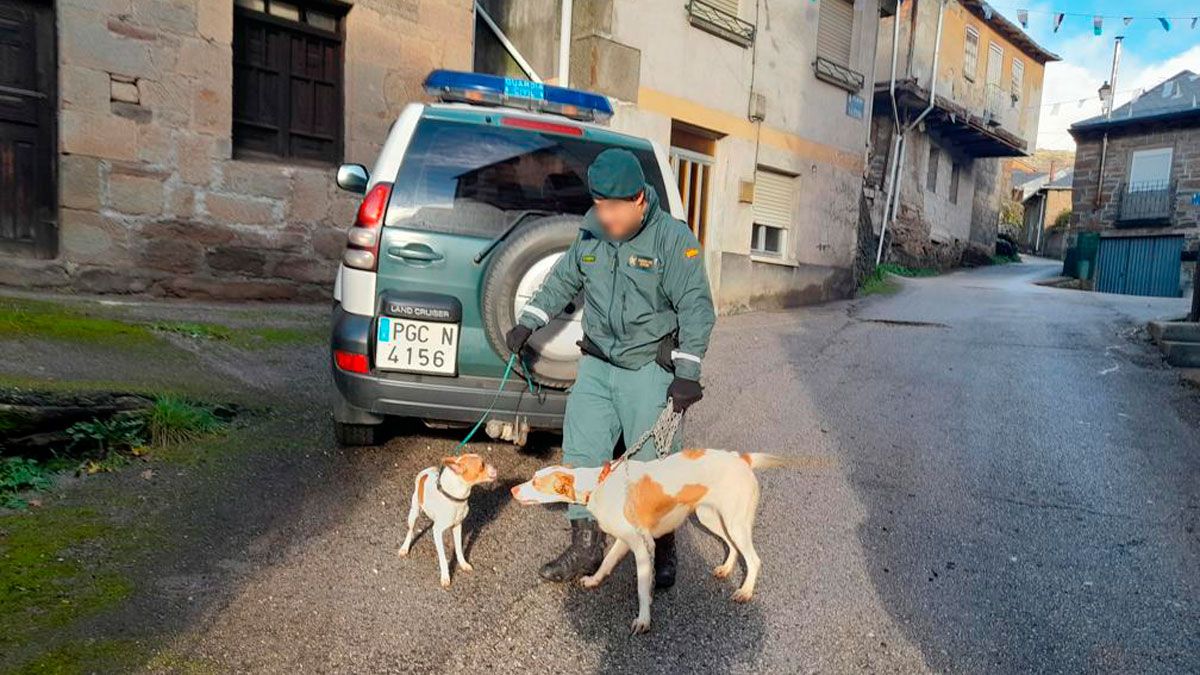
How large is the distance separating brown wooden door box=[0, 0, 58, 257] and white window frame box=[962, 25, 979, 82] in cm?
2707

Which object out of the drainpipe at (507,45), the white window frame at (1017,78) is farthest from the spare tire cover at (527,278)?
the white window frame at (1017,78)

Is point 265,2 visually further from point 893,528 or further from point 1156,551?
point 1156,551

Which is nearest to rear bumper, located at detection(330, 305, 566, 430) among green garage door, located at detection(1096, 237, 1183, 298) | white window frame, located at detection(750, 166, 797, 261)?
white window frame, located at detection(750, 166, 797, 261)

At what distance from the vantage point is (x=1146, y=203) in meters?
29.2

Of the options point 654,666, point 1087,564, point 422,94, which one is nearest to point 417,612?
point 654,666

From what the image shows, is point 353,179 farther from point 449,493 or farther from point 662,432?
point 662,432

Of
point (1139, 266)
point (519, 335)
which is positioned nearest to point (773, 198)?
point (519, 335)

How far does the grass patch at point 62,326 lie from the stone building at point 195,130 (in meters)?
1.09

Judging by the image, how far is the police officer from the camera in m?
3.27

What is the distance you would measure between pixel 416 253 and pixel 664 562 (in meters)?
1.87

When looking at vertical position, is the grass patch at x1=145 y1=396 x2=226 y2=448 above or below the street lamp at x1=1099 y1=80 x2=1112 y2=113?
below

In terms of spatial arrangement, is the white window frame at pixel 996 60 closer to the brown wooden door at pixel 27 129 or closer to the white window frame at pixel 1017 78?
the white window frame at pixel 1017 78

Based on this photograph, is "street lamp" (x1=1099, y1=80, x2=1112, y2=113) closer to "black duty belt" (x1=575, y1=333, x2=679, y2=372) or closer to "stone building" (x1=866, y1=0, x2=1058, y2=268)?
"stone building" (x1=866, y1=0, x2=1058, y2=268)

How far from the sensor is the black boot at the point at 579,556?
138 inches
